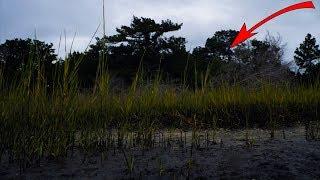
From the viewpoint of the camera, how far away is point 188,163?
2.98m

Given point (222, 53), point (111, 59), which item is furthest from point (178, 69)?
point (222, 53)

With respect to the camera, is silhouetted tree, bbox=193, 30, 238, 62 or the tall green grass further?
silhouetted tree, bbox=193, 30, 238, 62

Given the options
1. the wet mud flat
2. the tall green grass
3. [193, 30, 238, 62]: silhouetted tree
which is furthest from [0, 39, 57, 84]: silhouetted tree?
[193, 30, 238, 62]: silhouetted tree

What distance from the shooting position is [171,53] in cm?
2362

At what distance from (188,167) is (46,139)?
39.4 inches

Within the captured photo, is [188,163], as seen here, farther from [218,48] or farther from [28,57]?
[218,48]

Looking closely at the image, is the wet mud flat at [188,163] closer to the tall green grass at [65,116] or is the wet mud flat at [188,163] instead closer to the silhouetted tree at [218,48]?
the tall green grass at [65,116]

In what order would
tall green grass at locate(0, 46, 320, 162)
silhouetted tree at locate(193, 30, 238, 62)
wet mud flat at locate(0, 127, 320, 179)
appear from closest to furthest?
wet mud flat at locate(0, 127, 320, 179), tall green grass at locate(0, 46, 320, 162), silhouetted tree at locate(193, 30, 238, 62)

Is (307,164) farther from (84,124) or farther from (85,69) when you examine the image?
(85,69)

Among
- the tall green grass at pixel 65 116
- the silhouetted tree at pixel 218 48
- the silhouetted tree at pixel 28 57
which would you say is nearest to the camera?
the tall green grass at pixel 65 116

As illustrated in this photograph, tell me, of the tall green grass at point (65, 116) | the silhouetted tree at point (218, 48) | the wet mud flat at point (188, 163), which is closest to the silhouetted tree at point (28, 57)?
the tall green grass at point (65, 116)

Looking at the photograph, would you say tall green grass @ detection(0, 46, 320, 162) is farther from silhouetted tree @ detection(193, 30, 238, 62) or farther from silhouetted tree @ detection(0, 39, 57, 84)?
silhouetted tree @ detection(193, 30, 238, 62)

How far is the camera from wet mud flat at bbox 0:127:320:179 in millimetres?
2898

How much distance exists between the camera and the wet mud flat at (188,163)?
9.51 ft
